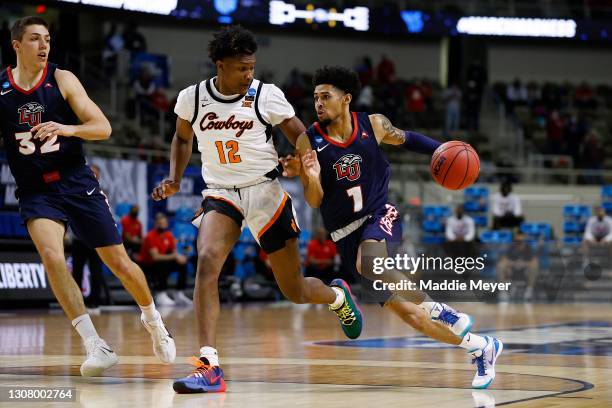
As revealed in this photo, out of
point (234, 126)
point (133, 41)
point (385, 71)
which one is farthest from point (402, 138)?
point (385, 71)

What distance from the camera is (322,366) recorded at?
7.85 m

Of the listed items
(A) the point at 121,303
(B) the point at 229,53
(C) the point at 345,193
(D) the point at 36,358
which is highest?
(B) the point at 229,53

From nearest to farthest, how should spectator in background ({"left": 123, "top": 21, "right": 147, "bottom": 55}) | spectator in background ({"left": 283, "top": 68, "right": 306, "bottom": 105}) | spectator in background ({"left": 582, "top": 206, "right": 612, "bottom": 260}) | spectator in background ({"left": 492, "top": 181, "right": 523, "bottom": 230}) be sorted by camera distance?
spectator in background ({"left": 582, "top": 206, "right": 612, "bottom": 260}) < spectator in background ({"left": 492, "top": 181, "right": 523, "bottom": 230}) < spectator in background ({"left": 123, "top": 21, "right": 147, "bottom": 55}) < spectator in background ({"left": 283, "top": 68, "right": 306, "bottom": 105})

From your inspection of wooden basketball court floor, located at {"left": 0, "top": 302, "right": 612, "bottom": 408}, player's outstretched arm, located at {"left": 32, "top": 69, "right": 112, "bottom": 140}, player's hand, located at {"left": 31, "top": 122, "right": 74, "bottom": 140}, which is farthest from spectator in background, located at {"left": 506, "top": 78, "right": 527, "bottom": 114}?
player's hand, located at {"left": 31, "top": 122, "right": 74, "bottom": 140}

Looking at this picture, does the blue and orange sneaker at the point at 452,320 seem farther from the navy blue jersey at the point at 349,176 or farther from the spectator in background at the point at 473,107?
the spectator in background at the point at 473,107

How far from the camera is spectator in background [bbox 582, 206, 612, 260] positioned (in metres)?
21.0

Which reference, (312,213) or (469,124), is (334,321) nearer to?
(312,213)

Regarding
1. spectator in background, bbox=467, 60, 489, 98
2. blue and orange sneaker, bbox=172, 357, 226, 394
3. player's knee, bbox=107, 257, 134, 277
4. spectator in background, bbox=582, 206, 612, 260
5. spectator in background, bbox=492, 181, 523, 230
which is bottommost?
spectator in background, bbox=582, 206, 612, 260

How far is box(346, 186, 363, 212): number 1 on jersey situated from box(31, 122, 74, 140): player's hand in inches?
71.4

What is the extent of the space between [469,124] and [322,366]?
21.7m

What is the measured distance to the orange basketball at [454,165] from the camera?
7008mm

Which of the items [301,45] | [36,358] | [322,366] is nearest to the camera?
[322,366]

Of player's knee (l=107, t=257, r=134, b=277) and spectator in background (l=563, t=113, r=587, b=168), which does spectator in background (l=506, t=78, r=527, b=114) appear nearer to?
spectator in background (l=563, t=113, r=587, b=168)

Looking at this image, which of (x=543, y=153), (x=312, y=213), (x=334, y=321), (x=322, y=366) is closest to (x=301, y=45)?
(x=543, y=153)
